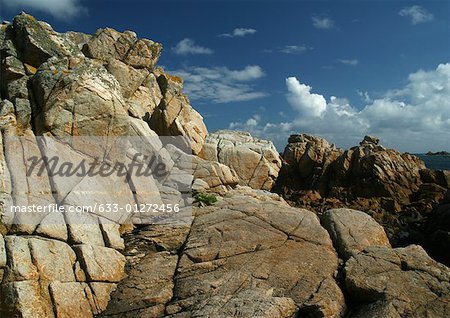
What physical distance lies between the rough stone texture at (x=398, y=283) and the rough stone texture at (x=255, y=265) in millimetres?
976

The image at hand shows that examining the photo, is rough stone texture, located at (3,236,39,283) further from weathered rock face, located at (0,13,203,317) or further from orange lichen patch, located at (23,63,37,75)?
orange lichen patch, located at (23,63,37,75)

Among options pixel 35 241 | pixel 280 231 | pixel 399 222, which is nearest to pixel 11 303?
pixel 35 241

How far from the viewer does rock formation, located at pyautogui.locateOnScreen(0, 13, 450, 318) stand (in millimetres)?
13742

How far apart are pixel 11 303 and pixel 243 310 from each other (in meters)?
7.98

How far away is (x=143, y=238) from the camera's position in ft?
60.5

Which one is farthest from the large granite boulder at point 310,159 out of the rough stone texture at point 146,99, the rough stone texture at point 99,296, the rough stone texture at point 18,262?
the rough stone texture at point 18,262

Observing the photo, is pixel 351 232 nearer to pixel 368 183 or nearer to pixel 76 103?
pixel 76 103

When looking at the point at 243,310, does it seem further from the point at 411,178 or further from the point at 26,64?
the point at 411,178

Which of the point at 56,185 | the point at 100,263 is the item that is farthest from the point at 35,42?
the point at 100,263

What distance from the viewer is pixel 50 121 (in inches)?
757

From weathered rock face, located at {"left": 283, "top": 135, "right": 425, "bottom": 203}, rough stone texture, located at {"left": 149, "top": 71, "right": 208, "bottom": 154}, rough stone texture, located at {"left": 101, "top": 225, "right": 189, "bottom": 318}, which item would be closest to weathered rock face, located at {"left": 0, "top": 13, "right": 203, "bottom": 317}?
rough stone texture, located at {"left": 101, "top": 225, "right": 189, "bottom": 318}

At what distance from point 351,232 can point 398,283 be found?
15.0 ft

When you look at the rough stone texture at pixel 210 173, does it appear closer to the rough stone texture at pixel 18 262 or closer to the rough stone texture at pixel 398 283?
the rough stone texture at pixel 398 283

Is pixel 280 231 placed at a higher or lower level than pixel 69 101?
lower
